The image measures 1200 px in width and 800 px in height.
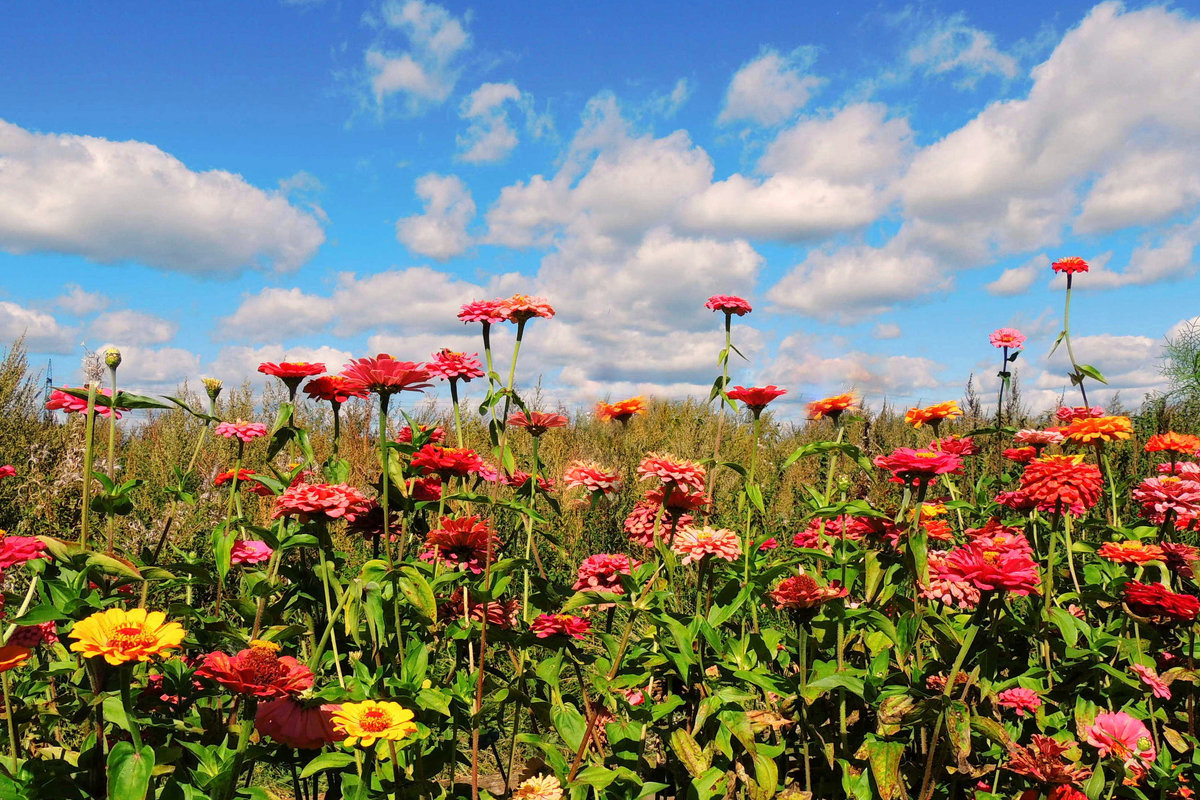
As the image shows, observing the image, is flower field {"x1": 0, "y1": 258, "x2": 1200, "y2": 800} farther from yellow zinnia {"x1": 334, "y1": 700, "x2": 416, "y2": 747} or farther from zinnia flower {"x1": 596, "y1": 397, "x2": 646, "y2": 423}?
zinnia flower {"x1": 596, "y1": 397, "x2": 646, "y2": 423}

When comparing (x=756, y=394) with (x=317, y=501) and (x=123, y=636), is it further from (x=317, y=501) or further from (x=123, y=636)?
(x=123, y=636)

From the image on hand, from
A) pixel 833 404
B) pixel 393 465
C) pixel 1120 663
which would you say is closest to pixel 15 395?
pixel 393 465

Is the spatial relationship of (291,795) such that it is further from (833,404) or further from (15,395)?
(15,395)

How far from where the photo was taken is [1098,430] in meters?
2.51

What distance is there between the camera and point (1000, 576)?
1524 millimetres

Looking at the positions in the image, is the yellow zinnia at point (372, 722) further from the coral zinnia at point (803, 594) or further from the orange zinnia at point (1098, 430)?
the orange zinnia at point (1098, 430)

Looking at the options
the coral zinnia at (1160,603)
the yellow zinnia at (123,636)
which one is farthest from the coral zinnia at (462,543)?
the coral zinnia at (1160,603)

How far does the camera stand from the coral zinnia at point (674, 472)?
1.90 m

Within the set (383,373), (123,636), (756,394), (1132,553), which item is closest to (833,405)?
(756,394)

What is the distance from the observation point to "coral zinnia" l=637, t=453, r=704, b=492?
1.90m

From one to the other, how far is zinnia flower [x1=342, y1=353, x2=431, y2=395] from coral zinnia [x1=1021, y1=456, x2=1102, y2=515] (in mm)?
1597

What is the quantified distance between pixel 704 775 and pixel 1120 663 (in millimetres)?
1371

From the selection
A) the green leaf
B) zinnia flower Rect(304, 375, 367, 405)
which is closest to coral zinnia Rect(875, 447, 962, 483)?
zinnia flower Rect(304, 375, 367, 405)

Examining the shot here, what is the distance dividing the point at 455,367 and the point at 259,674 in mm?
909
